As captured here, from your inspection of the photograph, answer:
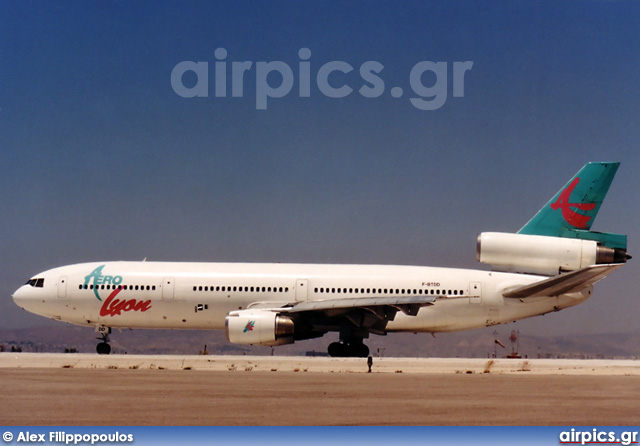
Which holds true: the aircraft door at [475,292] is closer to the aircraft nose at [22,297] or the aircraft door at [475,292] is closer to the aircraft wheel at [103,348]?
the aircraft wheel at [103,348]

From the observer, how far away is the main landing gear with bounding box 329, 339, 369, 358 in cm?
3681

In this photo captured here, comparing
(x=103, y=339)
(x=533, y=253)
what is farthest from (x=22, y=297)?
(x=533, y=253)

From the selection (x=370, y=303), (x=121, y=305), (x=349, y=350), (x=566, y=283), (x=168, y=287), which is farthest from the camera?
(x=121, y=305)

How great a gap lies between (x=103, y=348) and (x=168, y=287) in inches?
195

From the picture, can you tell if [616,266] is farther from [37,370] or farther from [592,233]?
[37,370]

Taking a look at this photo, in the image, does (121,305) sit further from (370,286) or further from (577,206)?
(577,206)

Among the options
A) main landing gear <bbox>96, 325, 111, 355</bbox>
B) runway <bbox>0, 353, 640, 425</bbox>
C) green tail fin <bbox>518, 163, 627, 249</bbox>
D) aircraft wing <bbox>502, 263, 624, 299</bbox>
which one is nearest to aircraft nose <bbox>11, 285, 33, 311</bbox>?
main landing gear <bbox>96, 325, 111, 355</bbox>

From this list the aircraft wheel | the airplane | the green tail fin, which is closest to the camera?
the airplane

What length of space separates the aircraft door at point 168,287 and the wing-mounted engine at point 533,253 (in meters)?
14.6

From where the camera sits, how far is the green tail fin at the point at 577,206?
128 ft

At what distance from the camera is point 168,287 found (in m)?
38.7

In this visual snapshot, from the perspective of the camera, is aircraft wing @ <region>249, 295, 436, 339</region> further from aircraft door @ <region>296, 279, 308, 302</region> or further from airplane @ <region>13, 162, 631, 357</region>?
aircraft door @ <region>296, 279, 308, 302</region>

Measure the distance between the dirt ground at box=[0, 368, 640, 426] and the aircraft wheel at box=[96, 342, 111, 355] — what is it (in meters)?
14.6

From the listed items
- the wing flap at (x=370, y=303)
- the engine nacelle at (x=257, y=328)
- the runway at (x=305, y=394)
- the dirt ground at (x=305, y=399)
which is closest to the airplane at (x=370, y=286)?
the wing flap at (x=370, y=303)
